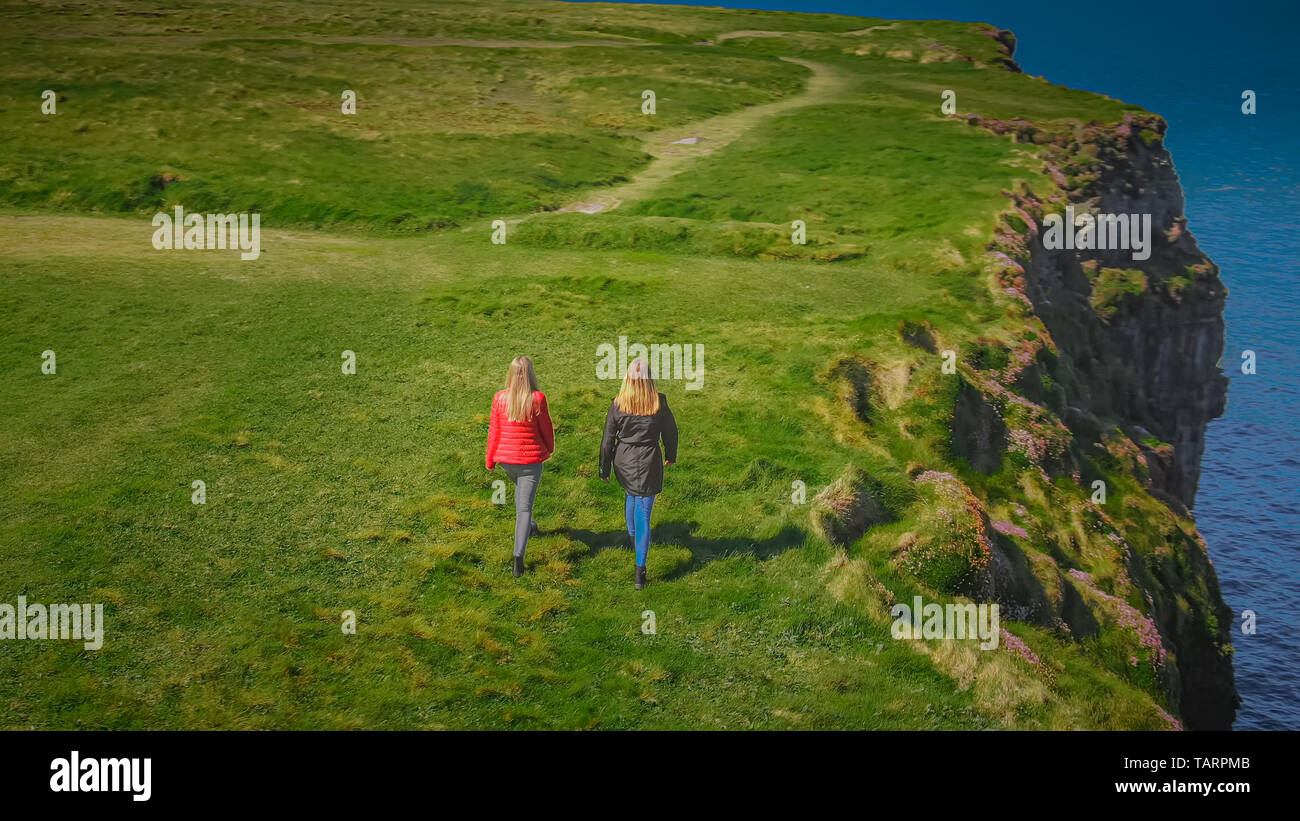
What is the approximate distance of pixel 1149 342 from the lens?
62.4 meters

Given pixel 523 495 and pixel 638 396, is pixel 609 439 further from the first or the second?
pixel 523 495

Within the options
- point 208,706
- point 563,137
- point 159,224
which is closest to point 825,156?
point 563,137

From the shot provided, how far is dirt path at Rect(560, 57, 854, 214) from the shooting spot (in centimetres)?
5688

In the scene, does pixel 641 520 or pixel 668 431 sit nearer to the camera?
pixel 641 520

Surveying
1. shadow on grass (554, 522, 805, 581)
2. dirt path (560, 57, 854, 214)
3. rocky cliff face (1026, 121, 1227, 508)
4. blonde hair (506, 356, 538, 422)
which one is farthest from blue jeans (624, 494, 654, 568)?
dirt path (560, 57, 854, 214)

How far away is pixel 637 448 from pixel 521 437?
2186 mm

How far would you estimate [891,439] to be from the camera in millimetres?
25281

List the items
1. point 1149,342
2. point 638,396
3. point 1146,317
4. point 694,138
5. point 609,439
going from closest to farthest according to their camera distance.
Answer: point 638,396, point 609,439, point 1146,317, point 1149,342, point 694,138

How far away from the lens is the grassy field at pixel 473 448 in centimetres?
1545

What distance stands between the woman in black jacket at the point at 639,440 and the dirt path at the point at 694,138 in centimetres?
3585

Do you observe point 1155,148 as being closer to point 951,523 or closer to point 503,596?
point 951,523

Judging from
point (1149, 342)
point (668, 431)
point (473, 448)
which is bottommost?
point (473, 448)

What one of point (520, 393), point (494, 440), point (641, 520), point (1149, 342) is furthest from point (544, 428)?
point (1149, 342)

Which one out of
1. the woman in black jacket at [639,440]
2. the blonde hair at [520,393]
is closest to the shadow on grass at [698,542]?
the woman in black jacket at [639,440]
